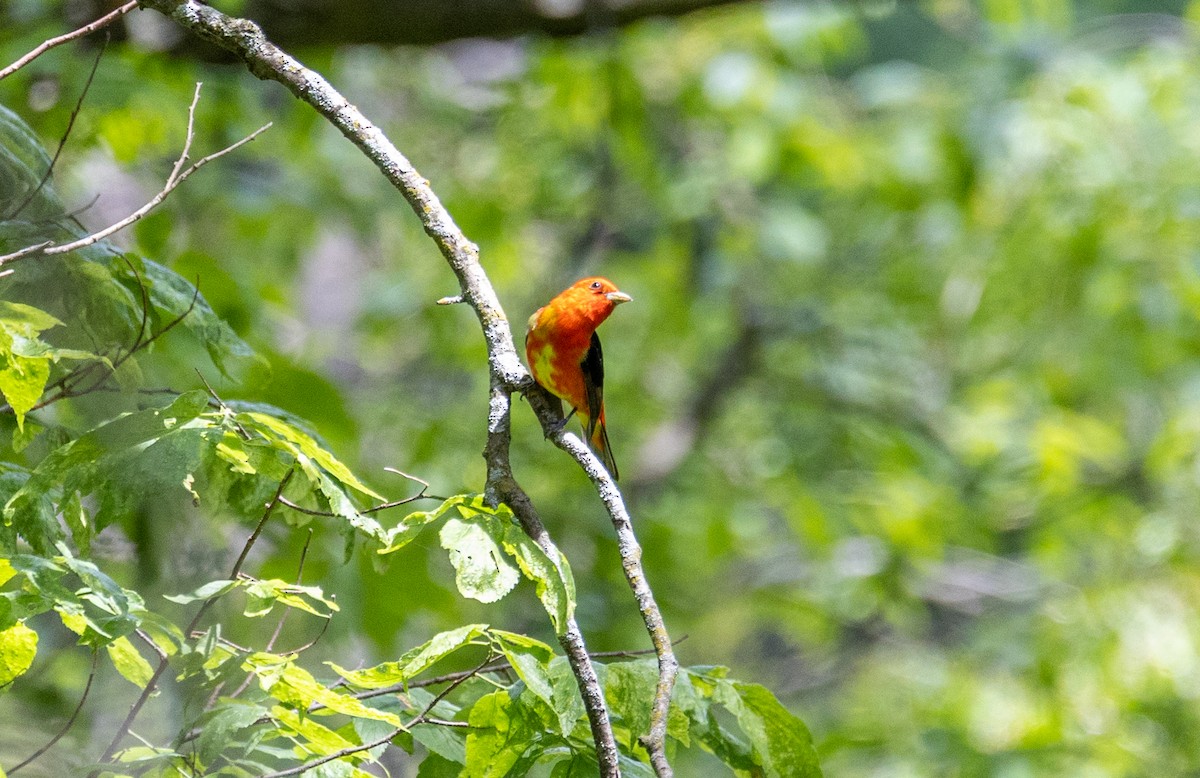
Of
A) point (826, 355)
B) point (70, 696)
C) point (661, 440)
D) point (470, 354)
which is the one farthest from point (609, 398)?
point (70, 696)

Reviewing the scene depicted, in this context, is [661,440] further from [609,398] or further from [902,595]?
[902,595]

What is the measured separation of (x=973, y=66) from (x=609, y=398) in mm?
3453

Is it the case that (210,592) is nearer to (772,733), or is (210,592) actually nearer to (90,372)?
(90,372)

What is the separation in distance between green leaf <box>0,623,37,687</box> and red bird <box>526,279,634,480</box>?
6.73 feet

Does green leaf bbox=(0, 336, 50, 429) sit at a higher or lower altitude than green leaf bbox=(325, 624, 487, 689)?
higher

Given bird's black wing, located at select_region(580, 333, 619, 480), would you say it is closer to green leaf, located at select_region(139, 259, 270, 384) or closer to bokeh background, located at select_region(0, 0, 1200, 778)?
green leaf, located at select_region(139, 259, 270, 384)

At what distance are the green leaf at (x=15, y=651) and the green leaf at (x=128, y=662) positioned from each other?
0.24 m

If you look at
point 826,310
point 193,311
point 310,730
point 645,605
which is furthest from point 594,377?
point 826,310

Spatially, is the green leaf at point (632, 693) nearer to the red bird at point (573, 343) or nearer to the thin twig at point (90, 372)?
the thin twig at point (90, 372)

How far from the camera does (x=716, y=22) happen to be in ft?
26.5

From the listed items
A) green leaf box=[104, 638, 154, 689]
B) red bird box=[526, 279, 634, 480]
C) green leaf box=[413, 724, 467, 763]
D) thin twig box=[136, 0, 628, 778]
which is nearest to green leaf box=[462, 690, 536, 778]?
green leaf box=[413, 724, 467, 763]

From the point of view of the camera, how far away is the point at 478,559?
159 centimetres

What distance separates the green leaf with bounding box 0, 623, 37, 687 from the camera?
4.80 feet

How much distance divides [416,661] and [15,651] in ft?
1.70
